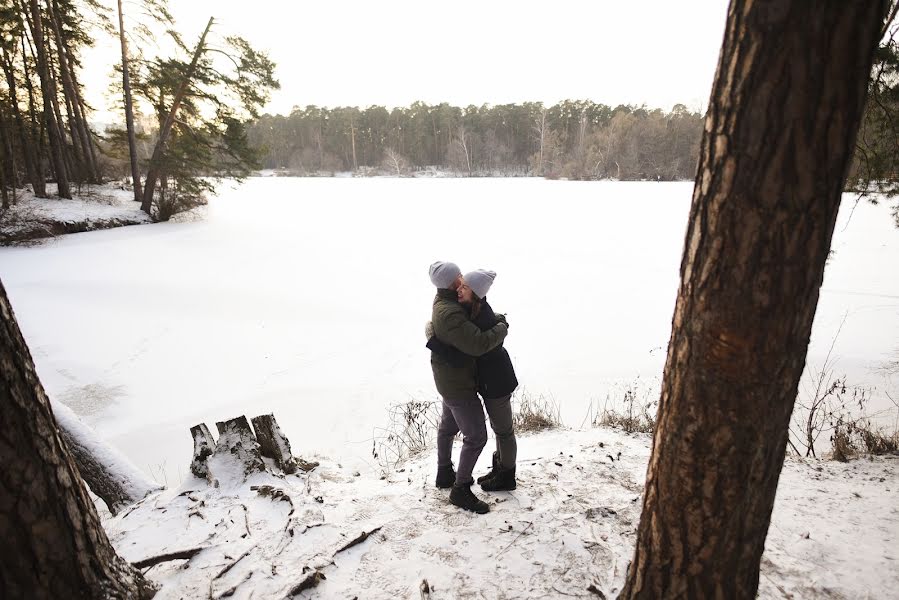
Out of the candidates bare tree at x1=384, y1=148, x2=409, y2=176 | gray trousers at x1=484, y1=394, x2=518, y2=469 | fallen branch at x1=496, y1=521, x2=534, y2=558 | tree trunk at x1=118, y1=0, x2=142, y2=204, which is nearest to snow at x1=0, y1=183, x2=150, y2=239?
tree trunk at x1=118, y1=0, x2=142, y2=204

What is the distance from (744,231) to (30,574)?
2340 millimetres

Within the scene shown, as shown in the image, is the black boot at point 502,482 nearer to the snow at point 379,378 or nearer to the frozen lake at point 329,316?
the snow at point 379,378

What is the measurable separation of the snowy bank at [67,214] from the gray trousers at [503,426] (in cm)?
1570

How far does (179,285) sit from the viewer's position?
990 centimetres

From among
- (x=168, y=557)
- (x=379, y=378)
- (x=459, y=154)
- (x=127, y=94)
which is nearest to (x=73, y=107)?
(x=127, y=94)

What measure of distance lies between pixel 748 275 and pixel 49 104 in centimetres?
2087

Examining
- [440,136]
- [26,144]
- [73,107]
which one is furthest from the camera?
[440,136]

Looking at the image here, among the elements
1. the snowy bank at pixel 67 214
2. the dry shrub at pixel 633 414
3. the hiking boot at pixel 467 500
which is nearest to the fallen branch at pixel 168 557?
the hiking boot at pixel 467 500

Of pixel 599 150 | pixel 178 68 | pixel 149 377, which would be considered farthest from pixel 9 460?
pixel 599 150

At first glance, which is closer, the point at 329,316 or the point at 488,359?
the point at 488,359

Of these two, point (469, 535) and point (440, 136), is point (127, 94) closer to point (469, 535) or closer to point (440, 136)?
point (469, 535)

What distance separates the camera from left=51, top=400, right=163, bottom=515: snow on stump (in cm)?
300

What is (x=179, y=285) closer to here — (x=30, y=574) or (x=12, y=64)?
(x=30, y=574)

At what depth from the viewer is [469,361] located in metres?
2.61
